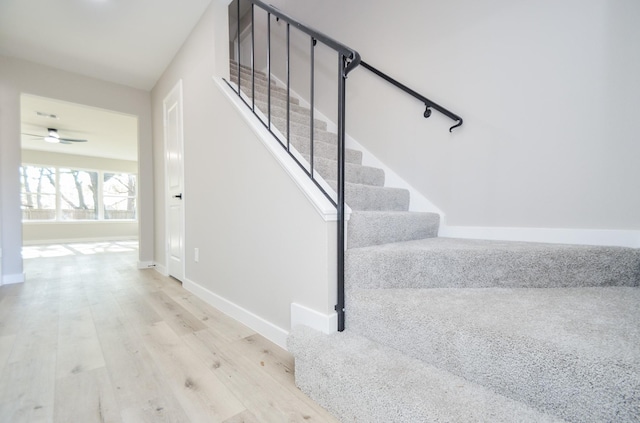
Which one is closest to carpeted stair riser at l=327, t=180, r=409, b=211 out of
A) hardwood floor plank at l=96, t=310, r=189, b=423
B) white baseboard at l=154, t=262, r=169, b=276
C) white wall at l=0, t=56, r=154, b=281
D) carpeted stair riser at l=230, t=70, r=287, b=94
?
hardwood floor plank at l=96, t=310, r=189, b=423

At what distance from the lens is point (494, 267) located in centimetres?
125

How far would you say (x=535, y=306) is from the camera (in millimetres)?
997

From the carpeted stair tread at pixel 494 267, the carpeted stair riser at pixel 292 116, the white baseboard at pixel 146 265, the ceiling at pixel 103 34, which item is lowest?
the white baseboard at pixel 146 265

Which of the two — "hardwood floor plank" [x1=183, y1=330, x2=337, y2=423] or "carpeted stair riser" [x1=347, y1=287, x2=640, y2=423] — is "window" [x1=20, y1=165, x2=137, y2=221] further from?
"carpeted stair riser" [x1=347, y1=287, x2=640, y2=423]

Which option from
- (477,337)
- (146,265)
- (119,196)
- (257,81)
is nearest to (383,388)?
(477,337)

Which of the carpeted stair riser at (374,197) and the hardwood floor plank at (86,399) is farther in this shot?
the carpeted stair riser at (374,197)

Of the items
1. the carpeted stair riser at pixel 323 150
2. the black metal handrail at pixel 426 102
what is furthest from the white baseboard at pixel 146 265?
the black metal handrail at pixel 426 102

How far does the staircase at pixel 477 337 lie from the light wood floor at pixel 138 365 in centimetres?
23

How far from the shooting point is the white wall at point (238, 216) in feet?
4.24

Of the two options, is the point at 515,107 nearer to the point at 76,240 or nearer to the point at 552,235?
the point at 552,235

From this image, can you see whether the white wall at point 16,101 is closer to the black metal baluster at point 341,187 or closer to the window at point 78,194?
the black metal baluster at point 341,187

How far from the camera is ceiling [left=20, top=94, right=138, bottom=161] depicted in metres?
4.28

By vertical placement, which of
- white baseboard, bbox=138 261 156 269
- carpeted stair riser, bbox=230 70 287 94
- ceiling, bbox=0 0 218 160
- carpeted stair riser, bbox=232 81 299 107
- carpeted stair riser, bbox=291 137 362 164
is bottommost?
white baseboard, bbox=138 261 156 269

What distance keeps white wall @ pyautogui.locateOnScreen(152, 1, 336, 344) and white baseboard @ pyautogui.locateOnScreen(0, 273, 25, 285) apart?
192 centimetres
